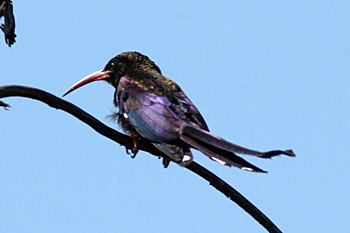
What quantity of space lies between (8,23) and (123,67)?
2563 mm

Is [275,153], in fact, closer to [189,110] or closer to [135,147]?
[135,147]

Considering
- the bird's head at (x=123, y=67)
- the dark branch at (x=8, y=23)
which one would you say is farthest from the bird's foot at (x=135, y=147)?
the bird's head at (x=123, y=67)

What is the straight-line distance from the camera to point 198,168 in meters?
4.44

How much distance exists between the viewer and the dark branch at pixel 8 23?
551 cm

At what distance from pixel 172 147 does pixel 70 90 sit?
1.96m

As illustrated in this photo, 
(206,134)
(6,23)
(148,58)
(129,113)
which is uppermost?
(148,58)

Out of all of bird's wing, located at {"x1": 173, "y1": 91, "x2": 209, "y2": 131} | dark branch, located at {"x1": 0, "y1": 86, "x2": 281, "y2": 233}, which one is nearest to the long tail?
dark branch, located at {"x1": 0, "y1": 86, "x2": 281, "y2": 233}

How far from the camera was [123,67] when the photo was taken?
8016mm

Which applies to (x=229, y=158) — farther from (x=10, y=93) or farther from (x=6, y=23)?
(x=6, y=23)

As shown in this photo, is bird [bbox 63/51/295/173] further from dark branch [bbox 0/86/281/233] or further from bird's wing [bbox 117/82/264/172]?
dark branch [bbox 0/86/281/233]

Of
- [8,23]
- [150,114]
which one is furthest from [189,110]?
[8,23]

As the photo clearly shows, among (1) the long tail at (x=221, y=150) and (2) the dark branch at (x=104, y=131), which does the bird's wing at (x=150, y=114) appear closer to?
(1) the long tail at (x=221, y=150)

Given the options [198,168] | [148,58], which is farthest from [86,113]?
[148,58]

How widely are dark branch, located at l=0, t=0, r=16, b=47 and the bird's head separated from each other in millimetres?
2129
